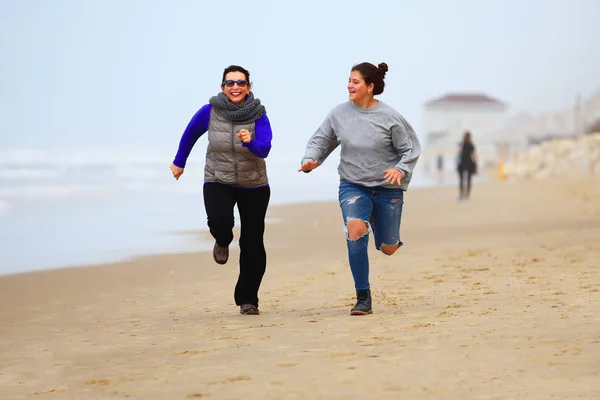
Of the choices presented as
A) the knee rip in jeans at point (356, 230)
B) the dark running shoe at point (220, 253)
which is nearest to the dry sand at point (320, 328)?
the dark running shoe at point (220, 253)

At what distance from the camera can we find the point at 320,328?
6.44m

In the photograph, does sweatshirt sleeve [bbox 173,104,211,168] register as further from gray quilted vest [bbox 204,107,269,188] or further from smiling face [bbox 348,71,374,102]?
smiling face [bbox 348,71,374,102]

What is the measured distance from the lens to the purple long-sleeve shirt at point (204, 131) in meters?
7.08

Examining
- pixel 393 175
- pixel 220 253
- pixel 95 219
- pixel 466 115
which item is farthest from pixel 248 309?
pixel 466 115

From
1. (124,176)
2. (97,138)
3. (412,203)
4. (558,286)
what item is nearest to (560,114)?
(97,138)

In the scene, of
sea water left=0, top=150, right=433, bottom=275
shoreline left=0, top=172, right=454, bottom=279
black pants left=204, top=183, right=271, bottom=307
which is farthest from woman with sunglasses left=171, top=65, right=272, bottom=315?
sea water left=0, top=150, right=433, bottom=275

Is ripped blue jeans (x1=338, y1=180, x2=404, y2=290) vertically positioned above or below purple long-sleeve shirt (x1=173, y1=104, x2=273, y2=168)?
below

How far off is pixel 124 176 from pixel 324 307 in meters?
37.7

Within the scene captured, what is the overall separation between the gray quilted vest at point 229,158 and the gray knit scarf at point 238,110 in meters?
0.03

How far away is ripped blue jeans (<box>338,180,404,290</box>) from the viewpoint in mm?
7082

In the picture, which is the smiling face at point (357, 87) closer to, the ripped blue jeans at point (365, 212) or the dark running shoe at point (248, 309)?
the ripped blue jeans at point (365, 212)

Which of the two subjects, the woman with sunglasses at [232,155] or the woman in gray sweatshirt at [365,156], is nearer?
the woman in gray sweatshirt at [365,156]

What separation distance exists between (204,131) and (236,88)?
1.20ft

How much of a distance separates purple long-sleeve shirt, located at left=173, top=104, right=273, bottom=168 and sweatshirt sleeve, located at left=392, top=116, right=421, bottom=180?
0.84 metres
